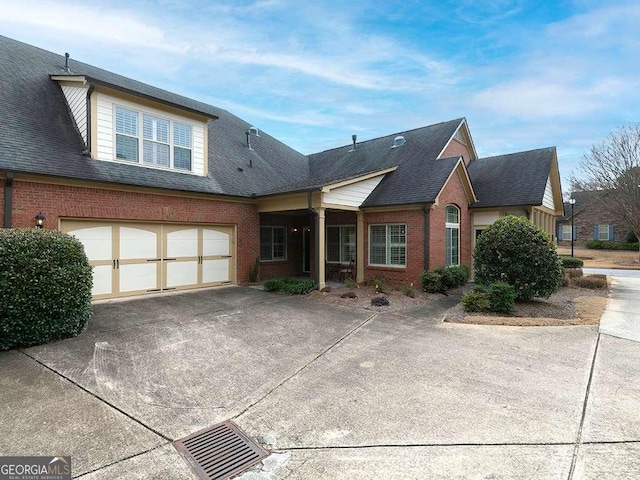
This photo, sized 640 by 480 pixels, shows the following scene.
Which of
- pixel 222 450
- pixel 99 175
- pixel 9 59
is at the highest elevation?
pixel 9 59

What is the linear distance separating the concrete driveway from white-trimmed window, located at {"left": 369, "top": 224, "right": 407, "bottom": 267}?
18.1 ft

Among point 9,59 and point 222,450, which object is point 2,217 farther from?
point 222,450

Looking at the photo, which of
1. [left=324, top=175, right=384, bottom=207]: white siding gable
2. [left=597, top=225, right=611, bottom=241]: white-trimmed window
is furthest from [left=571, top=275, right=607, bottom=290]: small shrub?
[left=597, top=225, right=611, bottom=241]: white-trimmed window

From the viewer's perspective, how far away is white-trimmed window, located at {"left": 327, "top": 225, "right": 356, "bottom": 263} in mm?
→ 14008

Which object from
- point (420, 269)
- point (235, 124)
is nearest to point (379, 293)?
point (420, 269)

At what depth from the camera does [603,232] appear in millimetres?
35469

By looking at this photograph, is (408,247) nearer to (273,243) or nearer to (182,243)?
(273,243)

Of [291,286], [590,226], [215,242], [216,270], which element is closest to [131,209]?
[215,242]

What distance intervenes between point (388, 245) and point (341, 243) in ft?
7.50

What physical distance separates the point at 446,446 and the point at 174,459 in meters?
2.45

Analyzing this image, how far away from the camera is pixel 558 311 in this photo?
8828mm

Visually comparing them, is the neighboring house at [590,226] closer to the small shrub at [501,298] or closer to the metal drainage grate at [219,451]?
the small shrub at [501,298]

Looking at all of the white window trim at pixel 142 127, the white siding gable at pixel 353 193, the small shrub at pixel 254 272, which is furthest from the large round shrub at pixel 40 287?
the white siding gable at pixel 353 193

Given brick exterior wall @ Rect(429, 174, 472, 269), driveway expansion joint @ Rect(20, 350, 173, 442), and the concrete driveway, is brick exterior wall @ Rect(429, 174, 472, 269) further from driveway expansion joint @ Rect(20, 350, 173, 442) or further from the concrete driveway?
driveway expansion joint @ Rect(20, 350, 173, 442)
